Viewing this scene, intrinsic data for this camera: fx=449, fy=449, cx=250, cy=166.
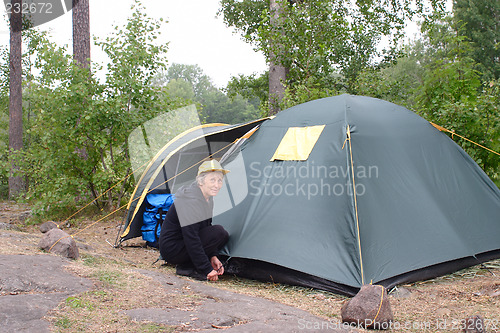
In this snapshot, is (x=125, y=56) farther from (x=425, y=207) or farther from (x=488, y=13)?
(x=488, y=13)

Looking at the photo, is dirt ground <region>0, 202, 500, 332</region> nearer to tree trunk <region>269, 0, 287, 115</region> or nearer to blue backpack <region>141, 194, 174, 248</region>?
blue backpack <region>141, 194, 174, 248</region>

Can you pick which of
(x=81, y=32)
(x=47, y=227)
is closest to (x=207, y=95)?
(x=81, y=32)

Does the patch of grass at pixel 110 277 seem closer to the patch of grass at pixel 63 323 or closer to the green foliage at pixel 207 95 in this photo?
the patch of grass at pixel 63 323

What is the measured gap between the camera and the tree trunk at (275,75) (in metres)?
9.77

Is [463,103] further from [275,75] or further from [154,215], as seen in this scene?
[275,75]

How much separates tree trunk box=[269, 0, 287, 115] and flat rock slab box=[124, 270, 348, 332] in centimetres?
705

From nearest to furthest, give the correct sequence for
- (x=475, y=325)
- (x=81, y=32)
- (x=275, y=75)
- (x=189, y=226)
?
(x=475, y=325) < (x=189, y=226) < (x=81, y=32) < (x=275, y=75)

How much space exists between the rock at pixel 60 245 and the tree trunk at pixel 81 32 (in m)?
4.90

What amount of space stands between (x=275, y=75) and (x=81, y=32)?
4.46 m

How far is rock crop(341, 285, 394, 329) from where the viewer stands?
9.86 feet

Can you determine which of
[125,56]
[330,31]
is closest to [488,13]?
[330,31]

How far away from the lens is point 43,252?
426cm

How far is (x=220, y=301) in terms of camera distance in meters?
3.39

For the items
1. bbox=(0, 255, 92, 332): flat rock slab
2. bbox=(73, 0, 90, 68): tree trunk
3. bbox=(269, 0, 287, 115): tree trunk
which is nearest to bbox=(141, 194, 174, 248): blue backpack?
bbox=(0, 255, 92, 332): flat rock slab
